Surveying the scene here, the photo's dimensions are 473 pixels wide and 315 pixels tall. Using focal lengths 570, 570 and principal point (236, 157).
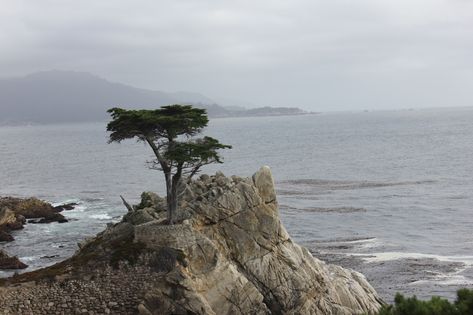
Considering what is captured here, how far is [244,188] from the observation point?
33.1 metres

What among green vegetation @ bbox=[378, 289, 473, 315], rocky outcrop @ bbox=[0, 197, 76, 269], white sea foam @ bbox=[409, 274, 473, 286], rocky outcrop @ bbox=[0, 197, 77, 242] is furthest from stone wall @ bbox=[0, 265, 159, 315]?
rocky outcrop @ bbox=[0, 197, 77, 242]

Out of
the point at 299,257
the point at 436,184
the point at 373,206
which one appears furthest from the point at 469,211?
the point at 299,257

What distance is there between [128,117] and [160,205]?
7246mm

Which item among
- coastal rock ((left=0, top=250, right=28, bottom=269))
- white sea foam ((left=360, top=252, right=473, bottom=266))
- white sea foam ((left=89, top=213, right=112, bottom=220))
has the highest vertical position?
white sea foam ((left=360, top=252, right=473, bottom=266))

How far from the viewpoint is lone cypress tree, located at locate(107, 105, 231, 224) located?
3169 cm

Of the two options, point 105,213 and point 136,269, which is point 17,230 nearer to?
point 105,213

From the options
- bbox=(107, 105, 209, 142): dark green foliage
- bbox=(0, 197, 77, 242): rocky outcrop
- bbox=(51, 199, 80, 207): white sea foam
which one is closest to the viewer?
bbox=(107, 105, 209, 142): dark green foliage

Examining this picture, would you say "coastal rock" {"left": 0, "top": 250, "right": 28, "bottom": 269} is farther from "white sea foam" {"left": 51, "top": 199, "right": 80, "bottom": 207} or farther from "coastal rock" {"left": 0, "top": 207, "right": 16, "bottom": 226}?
"white sea foam" {"left": 51, "top": 199, "right": 80, "bottom": 207}

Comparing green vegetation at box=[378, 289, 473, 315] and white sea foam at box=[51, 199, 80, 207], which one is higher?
green vegetation at box=[378, 289, 473, 315]

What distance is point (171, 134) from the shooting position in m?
32.8

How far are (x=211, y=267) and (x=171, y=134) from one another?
8.28 m

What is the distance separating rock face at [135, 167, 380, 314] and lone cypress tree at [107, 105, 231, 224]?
1.68 metres

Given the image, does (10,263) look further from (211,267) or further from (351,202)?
(351,202)

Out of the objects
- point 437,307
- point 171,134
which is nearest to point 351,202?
point 171,134
